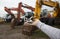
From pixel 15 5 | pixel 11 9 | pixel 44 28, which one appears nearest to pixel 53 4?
pixel 11 9

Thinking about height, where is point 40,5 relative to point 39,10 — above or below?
above

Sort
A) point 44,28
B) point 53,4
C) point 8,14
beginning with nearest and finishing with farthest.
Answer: point 44,28 < point 53,4 < point 8,14

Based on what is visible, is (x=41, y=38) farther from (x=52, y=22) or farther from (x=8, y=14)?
(x=8, y=14)

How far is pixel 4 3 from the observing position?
27.5ft

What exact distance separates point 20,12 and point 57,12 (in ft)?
5.28

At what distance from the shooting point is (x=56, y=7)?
595cm

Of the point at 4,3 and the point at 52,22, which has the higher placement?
the point at 4,3

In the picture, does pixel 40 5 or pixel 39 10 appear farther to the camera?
pixel 39 10

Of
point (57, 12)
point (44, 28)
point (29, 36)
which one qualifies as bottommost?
point (29, 36)

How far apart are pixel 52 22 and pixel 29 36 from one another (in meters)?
1.77

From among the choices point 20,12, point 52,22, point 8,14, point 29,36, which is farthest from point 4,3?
point 29,36

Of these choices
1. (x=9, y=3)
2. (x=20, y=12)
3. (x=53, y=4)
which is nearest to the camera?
(x=53, y=4)

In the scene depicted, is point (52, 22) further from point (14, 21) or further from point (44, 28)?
point (44, 28)

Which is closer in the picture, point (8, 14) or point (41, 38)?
point (41, 38)
